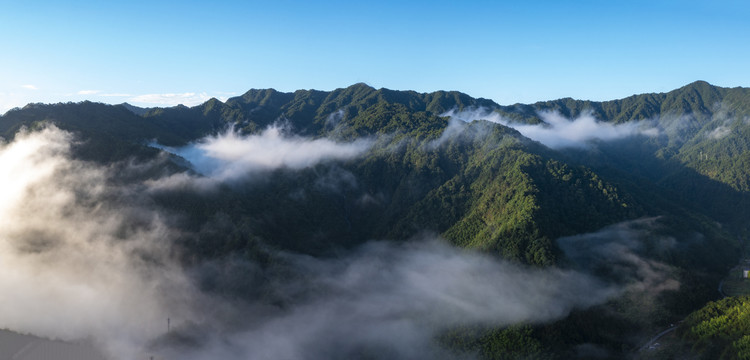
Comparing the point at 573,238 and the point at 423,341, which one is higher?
the point at 573,238

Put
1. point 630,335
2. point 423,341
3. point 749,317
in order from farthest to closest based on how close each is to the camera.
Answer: point 423,341 → point 630,335 → point 749,317

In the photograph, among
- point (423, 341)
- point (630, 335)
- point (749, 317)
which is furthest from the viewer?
point (423, 341)

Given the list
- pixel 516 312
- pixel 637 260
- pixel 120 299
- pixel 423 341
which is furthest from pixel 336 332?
pixel 637 260

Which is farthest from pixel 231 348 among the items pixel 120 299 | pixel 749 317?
pixel 749 317

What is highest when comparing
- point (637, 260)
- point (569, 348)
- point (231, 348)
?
point (637, 260)

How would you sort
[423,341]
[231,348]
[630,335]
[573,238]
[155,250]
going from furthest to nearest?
[155,250] < [573,238] < [231,348] < [423,341] < [630,335]

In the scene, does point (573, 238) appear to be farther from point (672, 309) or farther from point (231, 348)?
point (231, 348)

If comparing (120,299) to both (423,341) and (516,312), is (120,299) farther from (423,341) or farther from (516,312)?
(516,312)

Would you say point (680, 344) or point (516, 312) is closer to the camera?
point (680, 344)

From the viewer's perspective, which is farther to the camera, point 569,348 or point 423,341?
point 423,341
